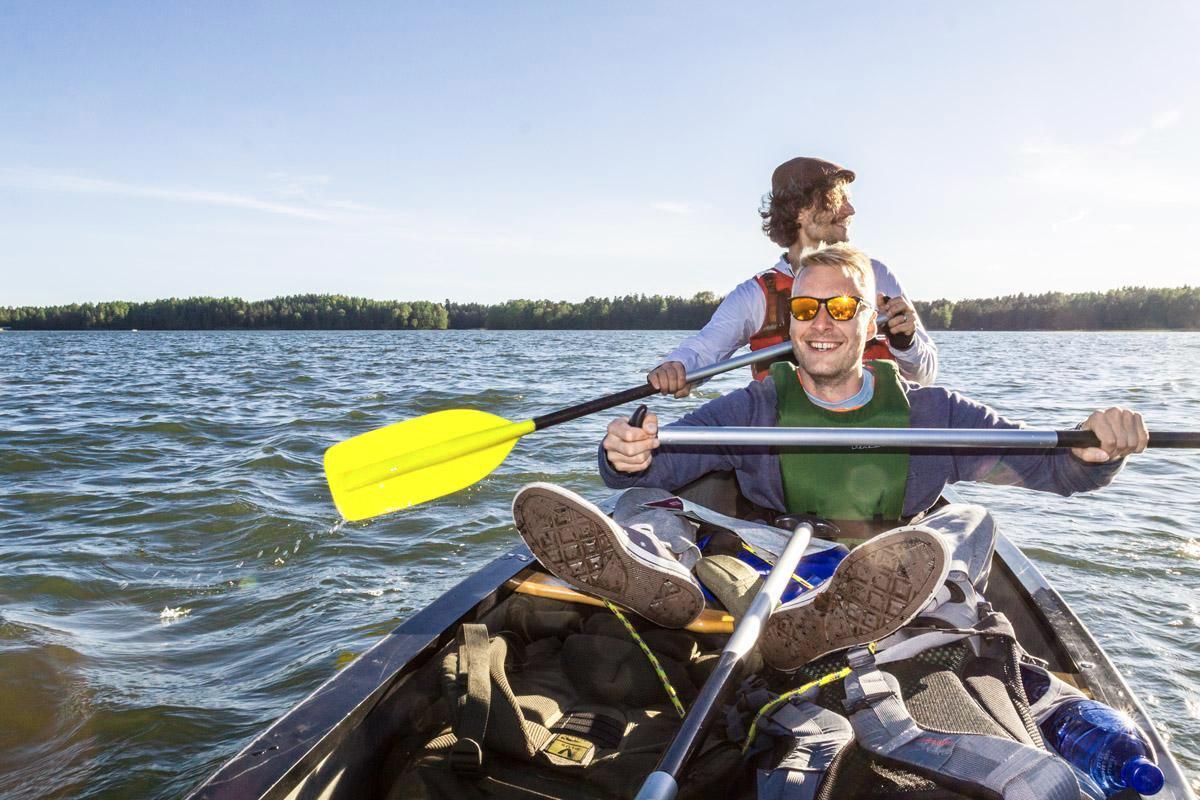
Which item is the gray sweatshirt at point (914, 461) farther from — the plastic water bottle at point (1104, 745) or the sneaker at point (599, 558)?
the plastic water bottle at point (1104, 745)

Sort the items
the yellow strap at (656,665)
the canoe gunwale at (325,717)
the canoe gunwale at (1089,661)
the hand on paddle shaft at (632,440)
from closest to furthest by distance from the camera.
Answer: the canoe gunwale at (325,717), the canoe gunwale at (1089,661), the yellow strap at (656,665), the hand on paddle shaft at (632,440)

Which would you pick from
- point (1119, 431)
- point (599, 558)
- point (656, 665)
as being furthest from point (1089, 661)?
point (599, 558)

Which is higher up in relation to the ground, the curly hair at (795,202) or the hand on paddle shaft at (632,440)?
the curly hair at (795,202)

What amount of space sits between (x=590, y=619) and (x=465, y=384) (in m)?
12.6

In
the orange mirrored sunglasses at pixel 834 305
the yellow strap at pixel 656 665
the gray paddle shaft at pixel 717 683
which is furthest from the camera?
the orange mirrored sunglasses at pixel 834 305

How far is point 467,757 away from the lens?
1.65m

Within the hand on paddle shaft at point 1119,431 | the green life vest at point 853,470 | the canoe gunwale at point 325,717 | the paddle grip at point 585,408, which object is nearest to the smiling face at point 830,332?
the green life vest at point 853,470

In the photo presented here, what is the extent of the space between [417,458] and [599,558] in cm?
101

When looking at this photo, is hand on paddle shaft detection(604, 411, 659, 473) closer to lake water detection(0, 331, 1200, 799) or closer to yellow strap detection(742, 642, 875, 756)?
yellow strap detection(742, 642, 875, 756)

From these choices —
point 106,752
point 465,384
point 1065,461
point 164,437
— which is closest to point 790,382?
point 1065,461

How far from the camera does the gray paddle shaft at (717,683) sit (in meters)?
1.30

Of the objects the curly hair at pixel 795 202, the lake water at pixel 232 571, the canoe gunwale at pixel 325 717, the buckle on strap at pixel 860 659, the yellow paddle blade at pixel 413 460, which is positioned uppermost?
the curly hair at pixel 795 202

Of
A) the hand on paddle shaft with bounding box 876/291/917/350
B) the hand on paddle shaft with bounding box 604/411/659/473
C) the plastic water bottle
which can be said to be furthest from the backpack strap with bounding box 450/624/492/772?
the hand on paddle shaft with bounding box 876/291/917/350

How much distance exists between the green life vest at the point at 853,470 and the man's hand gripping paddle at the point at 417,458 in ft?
2.76
